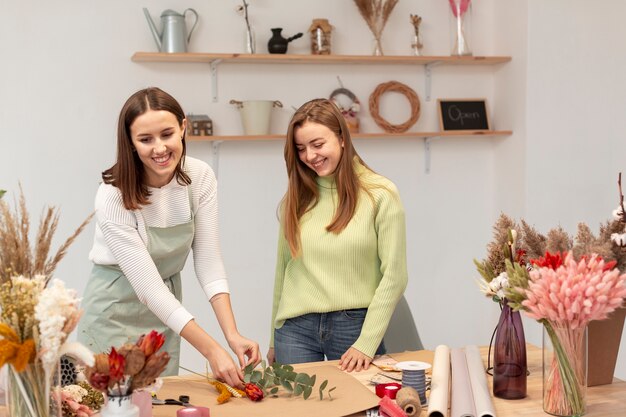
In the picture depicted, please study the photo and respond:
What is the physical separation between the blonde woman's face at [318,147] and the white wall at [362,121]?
1490 millimetres

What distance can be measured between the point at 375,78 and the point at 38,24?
160 centimetres

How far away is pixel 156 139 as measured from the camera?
2.07 m

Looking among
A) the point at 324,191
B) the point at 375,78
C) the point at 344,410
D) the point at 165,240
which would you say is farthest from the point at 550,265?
the point at 375,78

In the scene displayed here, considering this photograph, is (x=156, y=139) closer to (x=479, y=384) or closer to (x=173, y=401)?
(x=173, y=401)

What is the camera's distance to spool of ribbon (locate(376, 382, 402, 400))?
179 centimetres

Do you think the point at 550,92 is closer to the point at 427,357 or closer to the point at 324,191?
the point at 324,191

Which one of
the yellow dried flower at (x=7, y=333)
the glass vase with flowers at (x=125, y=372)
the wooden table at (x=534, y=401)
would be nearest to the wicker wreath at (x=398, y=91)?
the wooden table at (x=534, y=401)

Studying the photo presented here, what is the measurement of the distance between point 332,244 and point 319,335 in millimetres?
275

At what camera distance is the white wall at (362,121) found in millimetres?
3562

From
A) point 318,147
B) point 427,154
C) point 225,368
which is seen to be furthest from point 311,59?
point 225,368

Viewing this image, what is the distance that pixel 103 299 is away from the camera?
2.37m

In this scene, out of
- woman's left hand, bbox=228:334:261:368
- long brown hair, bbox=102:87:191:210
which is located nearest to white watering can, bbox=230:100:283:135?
long brown hair, bbox=102:87:191:210

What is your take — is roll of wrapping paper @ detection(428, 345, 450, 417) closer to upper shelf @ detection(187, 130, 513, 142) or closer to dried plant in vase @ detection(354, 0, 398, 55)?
upper shelf @ detection(187, 130, 513, 142)

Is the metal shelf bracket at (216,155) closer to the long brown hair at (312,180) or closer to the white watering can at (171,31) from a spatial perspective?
the white watering can at (171,31)
